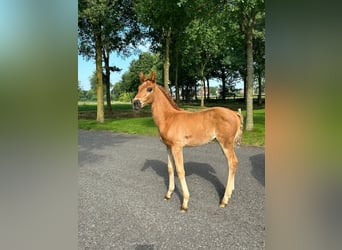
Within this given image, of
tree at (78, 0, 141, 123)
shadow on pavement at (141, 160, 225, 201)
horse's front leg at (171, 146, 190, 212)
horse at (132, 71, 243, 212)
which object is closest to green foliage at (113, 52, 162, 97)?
tree at (78, 0, 141, 123)

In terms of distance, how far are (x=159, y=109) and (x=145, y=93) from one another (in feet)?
1.14

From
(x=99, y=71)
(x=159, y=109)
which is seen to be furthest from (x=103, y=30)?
(x=159, y=109)

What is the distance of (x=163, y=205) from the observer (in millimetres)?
4918

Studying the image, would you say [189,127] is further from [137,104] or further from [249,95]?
[249,95]

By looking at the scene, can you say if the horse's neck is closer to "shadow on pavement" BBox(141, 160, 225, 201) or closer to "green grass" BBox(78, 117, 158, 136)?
"shadow on pavement" BBox(141, 160, 225, 201)

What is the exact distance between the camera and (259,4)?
338 inches

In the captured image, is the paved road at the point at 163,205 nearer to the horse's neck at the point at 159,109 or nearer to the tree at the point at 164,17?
the horse's neck at the point at 159,109

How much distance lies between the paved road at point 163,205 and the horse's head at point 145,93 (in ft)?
5.12
